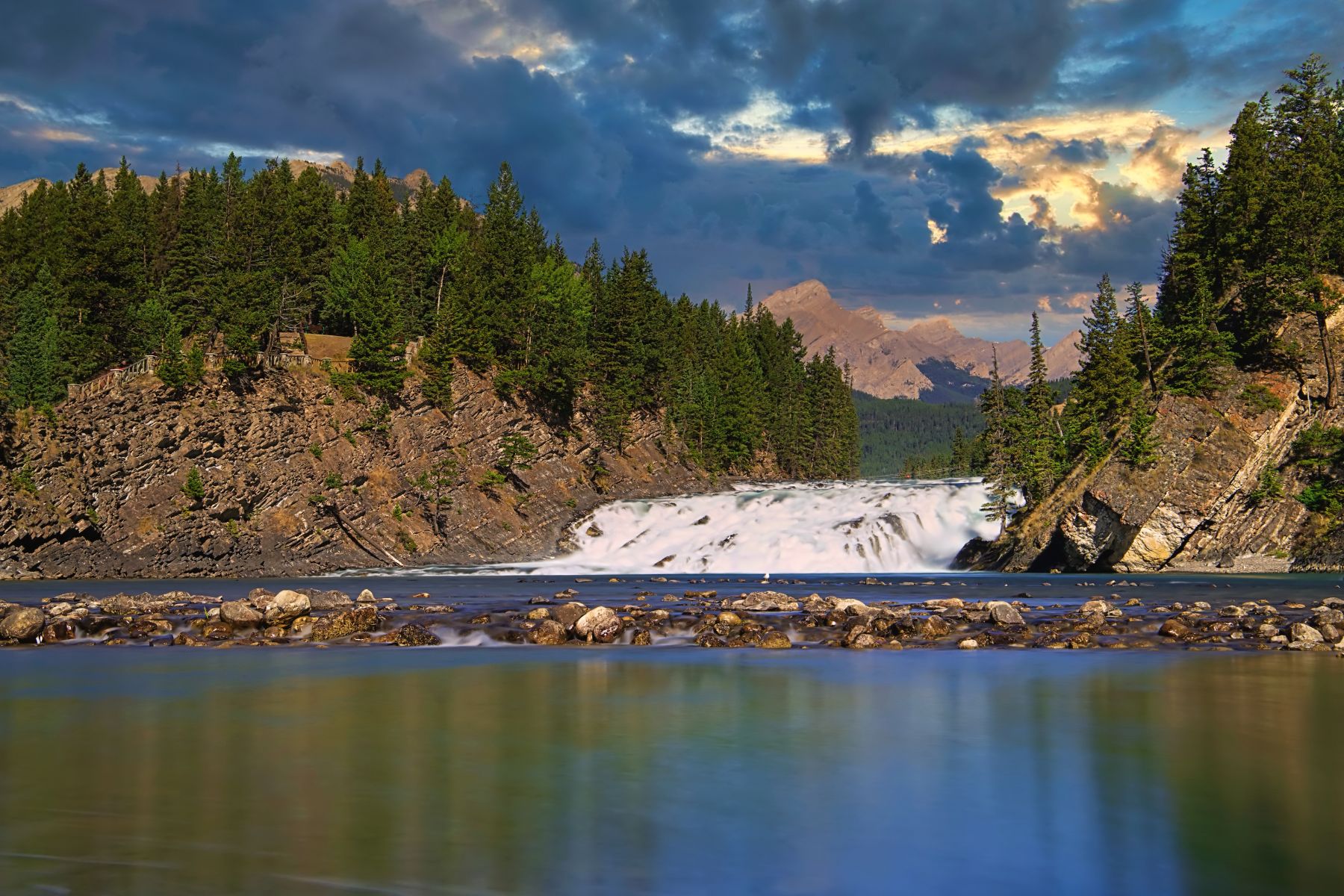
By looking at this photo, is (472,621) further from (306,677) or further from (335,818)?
(335,818)

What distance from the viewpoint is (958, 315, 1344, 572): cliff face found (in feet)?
185

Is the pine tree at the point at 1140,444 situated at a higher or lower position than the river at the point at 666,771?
higher

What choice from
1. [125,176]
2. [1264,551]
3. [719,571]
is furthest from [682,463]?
[125,176]

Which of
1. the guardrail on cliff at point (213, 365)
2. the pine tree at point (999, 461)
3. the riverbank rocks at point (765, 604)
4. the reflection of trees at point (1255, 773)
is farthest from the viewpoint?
the pine tree at point (999, 461)

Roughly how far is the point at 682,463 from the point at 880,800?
294 ft

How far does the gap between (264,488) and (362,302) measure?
20.3 metres

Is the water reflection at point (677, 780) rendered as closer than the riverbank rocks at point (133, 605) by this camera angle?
Yes

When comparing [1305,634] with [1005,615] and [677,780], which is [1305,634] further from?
[677,780]

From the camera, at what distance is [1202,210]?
237ft

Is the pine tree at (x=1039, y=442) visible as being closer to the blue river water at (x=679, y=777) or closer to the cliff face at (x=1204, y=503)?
the cliff face at (x=1204, y=503)

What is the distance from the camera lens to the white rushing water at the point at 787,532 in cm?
6606

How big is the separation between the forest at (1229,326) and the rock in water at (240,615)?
4801 cm

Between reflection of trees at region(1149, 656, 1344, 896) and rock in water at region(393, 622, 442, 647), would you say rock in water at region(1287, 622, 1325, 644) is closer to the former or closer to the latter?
reflection of trees at region(1149, 656, 1344, 896)

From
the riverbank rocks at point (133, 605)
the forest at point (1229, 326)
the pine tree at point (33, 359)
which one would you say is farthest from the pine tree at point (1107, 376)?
the pine tree at point (33, 359)
